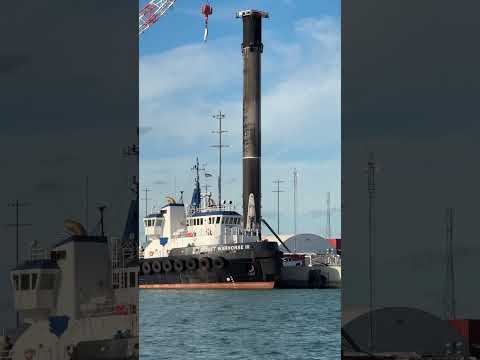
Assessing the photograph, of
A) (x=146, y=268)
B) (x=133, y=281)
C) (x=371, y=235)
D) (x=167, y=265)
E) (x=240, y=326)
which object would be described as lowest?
(x=240, y=326)

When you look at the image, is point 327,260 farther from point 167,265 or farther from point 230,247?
point 167,265

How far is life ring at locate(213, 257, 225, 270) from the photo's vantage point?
110 feet

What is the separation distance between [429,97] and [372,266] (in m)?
1.40

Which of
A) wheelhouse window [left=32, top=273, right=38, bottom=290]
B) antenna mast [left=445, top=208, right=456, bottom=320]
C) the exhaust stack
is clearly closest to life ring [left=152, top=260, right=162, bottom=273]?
the exhaust stack

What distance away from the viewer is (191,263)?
113 ft

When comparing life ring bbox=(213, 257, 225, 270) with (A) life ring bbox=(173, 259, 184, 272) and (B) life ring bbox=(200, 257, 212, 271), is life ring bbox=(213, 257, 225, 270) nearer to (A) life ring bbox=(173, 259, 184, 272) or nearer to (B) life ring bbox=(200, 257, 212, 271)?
(B) life ring bbox=(200, 257, 212, 271)

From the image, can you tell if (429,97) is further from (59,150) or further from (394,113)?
(59,150)

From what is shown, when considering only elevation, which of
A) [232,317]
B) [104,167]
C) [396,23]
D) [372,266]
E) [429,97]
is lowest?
[232,317]

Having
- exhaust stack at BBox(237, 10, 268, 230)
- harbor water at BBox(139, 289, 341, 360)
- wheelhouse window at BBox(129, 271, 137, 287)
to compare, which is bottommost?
harbor water at BBox(139, 289, 341, 360)

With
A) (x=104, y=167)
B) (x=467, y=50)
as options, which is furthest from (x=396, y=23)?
(x=104, y=167)

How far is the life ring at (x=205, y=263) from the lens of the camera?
111 feet

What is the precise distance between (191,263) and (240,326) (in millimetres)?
14749

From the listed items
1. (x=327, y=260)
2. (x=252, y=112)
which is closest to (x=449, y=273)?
(x=252, y=112)

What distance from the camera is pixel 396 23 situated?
742 cm
